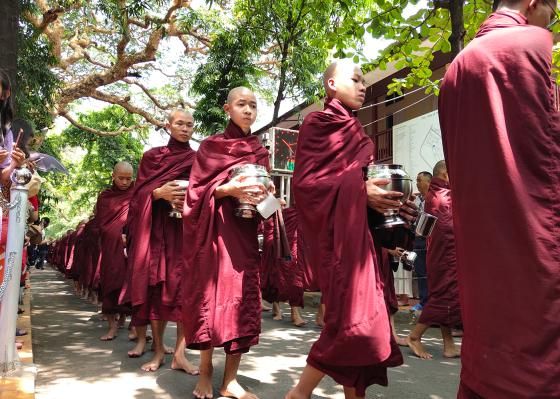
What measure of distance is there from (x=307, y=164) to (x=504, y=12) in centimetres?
129

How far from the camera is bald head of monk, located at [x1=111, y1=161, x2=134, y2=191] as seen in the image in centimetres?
663

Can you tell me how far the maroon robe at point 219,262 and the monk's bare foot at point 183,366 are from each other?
76 cm

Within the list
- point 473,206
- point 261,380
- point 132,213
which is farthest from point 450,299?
point 473,206

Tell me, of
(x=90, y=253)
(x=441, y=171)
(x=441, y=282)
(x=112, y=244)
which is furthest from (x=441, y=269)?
(x=90, y=253)

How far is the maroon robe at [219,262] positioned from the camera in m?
3.17

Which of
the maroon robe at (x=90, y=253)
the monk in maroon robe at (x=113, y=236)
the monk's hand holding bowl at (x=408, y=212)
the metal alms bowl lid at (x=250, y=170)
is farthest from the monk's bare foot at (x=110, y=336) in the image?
the monk's hand holding bowl at (x=408, y=212)

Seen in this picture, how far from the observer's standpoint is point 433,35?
19.9 feet

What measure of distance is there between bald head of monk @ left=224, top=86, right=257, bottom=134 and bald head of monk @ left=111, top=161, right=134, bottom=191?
3324 mm

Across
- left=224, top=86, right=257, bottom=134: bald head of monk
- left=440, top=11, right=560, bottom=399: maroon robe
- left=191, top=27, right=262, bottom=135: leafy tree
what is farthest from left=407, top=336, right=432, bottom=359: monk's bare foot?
left=191, top=27, right=262, bottom=135: leafy tree

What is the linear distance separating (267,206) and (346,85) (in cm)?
80

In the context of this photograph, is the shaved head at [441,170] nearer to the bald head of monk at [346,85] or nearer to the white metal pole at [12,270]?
the bald head of monk at [346,85]

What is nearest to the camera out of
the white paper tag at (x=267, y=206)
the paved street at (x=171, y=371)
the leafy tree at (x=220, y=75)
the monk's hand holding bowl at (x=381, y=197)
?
the monk's hand holding bowl at (x=381, y=197)

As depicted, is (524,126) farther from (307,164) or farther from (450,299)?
(450,299)

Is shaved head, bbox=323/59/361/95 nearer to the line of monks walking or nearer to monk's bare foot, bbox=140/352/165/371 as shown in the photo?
the line of monks walking
